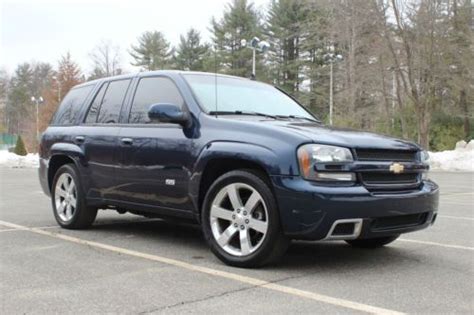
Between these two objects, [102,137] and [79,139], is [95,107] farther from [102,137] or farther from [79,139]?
[102,137]

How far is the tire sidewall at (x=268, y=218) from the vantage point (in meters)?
4.71

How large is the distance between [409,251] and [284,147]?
194 centimetres

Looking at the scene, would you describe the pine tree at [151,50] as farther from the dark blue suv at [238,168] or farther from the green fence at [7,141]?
the dark blue suv at [238,168]

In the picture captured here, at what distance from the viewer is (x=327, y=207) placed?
452 cm

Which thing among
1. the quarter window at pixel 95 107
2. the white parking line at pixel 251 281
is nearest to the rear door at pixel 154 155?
the white parking line at pixel 251 281

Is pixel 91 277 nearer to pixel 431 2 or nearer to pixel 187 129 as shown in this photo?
pixel 187 129

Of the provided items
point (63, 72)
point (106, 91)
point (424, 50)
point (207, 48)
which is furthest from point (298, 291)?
point (207, 48)

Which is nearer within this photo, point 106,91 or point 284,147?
point 284,147

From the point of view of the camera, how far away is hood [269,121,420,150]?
4.75m

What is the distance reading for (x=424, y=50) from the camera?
29141mm

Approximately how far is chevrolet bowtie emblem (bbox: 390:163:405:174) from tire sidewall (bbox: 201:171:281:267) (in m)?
1.04

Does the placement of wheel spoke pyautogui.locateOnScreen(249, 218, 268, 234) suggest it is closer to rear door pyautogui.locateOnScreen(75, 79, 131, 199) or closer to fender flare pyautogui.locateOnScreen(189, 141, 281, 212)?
fender flare pyautogui.locateOnScreen(189, 141, 281, 212)

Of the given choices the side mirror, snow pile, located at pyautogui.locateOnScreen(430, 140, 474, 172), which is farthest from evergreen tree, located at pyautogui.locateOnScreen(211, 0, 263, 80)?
the side mirror

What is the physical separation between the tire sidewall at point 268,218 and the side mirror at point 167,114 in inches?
28.7
